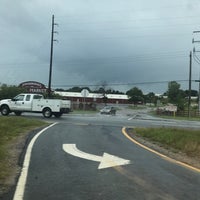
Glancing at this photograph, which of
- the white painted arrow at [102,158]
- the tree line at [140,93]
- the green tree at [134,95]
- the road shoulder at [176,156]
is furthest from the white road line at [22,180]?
the green tree at [134,95]

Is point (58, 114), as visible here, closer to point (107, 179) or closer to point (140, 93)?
point (107, 179)

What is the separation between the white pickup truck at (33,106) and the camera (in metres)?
38.0

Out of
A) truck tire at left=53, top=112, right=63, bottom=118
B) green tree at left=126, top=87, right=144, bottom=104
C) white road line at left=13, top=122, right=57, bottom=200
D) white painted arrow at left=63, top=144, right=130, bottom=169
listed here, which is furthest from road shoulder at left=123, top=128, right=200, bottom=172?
green tree at left=126, top=87, right=144, bottom=104

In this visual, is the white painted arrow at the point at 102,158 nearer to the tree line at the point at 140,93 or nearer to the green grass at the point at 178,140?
the green grass at the point at 178,140

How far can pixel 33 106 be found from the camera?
1516 inches

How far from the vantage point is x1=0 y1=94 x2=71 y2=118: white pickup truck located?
3803 centimetres

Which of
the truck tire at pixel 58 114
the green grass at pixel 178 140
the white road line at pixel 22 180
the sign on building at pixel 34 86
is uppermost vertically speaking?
the sign on building at pixel 34 86

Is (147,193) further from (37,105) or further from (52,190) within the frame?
(37,105)

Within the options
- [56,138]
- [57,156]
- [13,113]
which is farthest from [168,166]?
[13,113]

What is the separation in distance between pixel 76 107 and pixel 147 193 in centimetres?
7829

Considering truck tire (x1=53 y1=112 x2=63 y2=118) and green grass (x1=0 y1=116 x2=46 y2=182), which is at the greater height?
truck tire (x1=53 y1=112 x2=63 y2=118)

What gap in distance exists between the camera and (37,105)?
38.4m

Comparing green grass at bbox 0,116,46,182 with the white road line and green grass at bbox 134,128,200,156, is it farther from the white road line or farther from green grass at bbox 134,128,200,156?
green grass at bbox 134,128,200,156

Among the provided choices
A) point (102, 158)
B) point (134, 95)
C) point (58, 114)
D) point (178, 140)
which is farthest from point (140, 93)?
point (102, 158)
